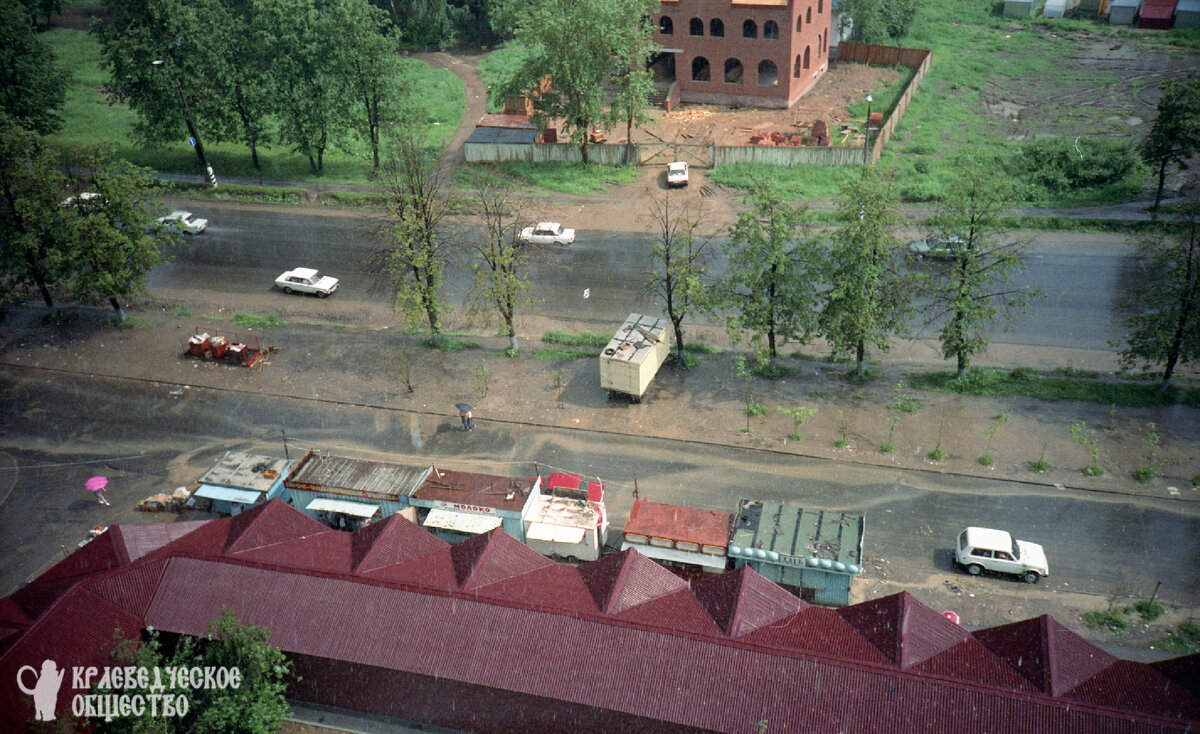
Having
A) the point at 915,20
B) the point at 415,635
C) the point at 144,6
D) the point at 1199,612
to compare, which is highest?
the point at 144,6

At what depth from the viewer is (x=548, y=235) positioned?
61094 millimetres

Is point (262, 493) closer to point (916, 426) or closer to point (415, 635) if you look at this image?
point (415, 635)

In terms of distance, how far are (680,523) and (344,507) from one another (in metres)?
14.0

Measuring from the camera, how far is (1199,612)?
34.3 meters

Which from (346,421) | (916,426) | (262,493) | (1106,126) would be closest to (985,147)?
(1106,126)

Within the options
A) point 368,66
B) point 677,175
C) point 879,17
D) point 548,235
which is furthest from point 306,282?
point 879,17

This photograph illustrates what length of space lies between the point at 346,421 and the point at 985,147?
4951 cm

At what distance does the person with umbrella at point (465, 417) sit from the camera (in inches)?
1793

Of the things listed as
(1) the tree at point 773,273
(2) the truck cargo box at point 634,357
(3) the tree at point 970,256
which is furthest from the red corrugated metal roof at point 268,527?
(3) the tree at point 970,256

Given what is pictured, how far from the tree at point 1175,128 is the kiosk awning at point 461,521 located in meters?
46.6

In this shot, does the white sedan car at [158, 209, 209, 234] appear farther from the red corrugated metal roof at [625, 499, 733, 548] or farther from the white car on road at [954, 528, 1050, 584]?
the white car on road at [954, 528, 1050, 584]

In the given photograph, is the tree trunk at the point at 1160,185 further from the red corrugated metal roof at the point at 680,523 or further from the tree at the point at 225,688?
the tree at the point at 225,688

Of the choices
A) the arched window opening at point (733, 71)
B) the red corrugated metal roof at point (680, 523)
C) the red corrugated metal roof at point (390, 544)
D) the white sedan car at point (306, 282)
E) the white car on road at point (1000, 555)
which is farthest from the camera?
the arched window opening at point (733, 71)

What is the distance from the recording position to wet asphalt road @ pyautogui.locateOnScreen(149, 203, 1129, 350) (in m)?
51.2
